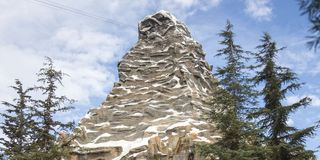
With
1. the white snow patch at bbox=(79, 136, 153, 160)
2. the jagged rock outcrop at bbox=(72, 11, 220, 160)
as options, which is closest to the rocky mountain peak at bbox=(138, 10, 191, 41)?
the jagged rock outcrop at bbox=(72, 11, 220, 160)

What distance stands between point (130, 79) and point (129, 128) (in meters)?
15.8

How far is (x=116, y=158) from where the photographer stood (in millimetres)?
51438

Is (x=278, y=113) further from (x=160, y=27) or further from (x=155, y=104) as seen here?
(x=160, y=27)

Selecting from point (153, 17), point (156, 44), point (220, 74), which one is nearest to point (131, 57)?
point (156, 44)

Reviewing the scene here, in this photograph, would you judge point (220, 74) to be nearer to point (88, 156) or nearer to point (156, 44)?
point (88, 156)

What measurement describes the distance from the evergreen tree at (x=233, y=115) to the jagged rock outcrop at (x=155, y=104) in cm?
1764

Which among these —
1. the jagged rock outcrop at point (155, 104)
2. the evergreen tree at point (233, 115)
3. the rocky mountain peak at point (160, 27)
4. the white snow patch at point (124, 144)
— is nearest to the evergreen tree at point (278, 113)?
the evergreen tree at point (233, 115)

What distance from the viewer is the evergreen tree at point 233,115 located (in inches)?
785

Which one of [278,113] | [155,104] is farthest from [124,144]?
[278,113]

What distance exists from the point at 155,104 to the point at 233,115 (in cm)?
4482

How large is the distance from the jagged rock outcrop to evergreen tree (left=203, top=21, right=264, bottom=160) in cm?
1764

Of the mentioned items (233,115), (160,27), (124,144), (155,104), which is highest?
(160,27)

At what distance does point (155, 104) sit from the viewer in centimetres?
6544

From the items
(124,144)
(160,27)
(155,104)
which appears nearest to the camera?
(124,144)
